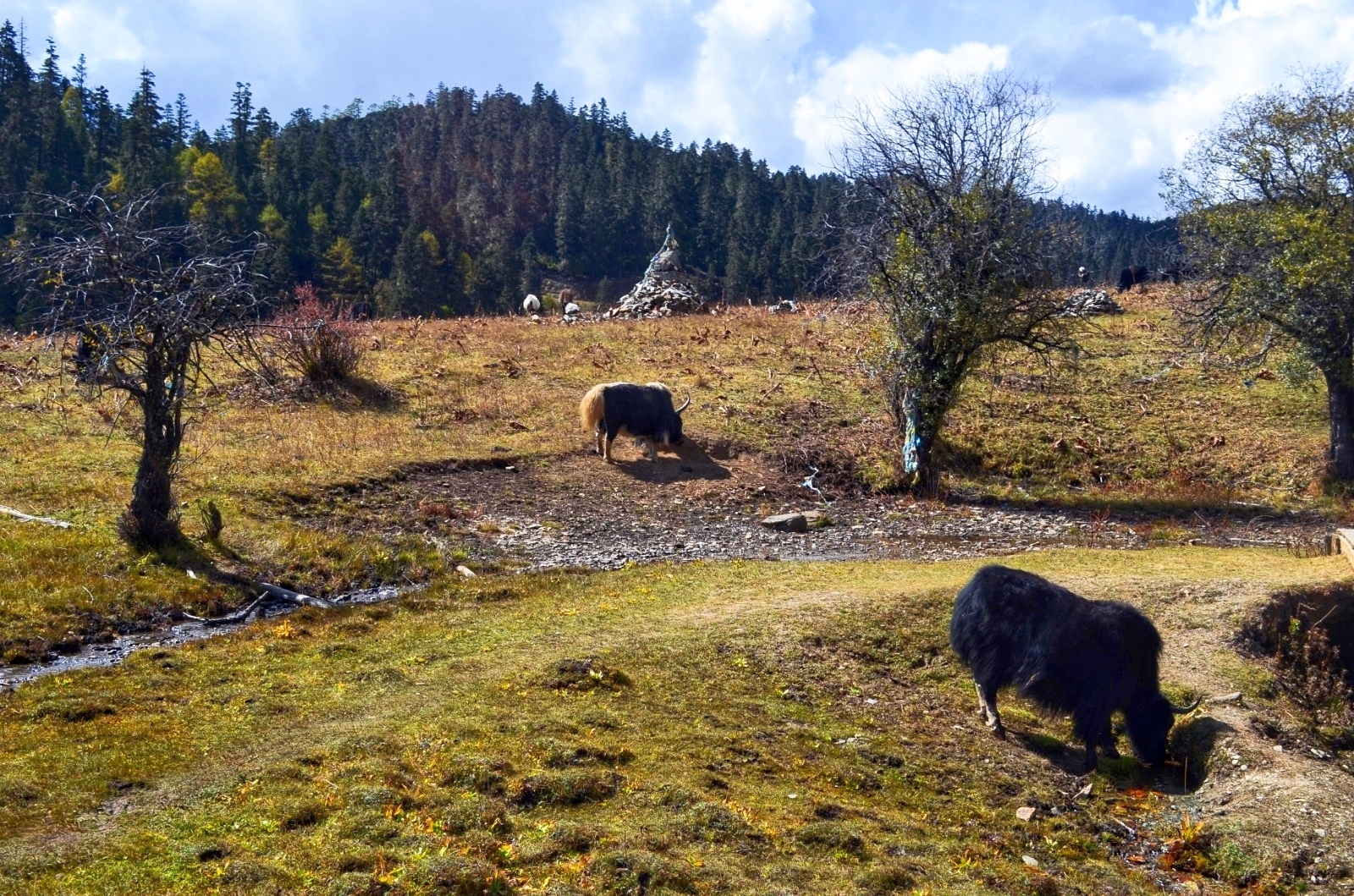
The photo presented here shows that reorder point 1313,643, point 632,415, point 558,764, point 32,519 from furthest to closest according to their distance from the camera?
point 632,415
point 32,519
point 1313,643
point 558,764

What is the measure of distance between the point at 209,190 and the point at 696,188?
49336mm

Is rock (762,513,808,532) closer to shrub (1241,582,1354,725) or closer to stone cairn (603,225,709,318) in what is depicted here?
shrub (1241,582,1354,725)

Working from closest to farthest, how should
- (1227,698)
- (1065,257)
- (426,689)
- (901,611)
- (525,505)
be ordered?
(426,689) → (1227,698) → (901,611) → (525,505) → (1065,257)

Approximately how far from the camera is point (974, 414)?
26609 millimetres

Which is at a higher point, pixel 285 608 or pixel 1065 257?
pixel 1065 257

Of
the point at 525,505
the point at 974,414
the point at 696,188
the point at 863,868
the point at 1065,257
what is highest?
the point at 696,188

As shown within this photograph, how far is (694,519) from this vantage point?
19469 millimetres

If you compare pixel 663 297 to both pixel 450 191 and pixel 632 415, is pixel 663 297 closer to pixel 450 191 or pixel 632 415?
pixel 632 415

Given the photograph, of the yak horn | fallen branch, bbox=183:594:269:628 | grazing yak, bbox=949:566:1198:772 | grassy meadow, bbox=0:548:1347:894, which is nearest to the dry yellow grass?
fallen branch, bbox=183:594:269:628

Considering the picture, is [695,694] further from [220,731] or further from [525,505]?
[525,505]

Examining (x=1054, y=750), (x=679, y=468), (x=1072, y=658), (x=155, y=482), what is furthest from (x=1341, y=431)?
(x=155, y=482)

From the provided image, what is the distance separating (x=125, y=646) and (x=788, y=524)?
1117 cm

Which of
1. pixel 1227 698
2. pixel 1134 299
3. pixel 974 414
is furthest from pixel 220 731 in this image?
pixel 1134 299

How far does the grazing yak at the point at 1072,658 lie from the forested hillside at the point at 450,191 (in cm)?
3789
